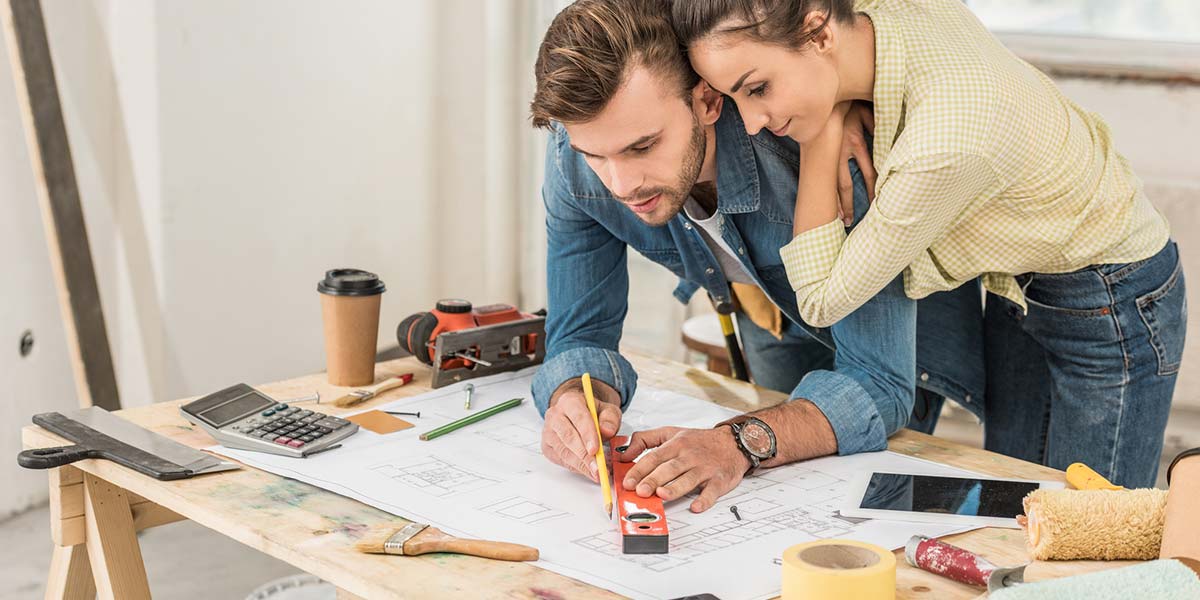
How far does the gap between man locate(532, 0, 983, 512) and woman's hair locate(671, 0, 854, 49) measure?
0.21 ft

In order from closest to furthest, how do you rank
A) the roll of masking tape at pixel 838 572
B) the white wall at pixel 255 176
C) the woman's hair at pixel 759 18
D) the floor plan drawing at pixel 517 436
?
the roll of masking tape at pixel 838 572, the woman's hair at pixel 759 18, the floor plan drawing at pixel 517 436, the white wall at pixel 255 176

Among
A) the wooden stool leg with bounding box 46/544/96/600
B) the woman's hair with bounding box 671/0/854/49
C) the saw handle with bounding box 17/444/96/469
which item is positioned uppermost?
the woman's hair with bounding box 671/0/854/49

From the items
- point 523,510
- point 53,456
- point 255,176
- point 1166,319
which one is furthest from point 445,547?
point 255,176

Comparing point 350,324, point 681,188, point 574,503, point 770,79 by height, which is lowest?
point 574,503

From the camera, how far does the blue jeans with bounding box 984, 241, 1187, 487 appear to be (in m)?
1.66

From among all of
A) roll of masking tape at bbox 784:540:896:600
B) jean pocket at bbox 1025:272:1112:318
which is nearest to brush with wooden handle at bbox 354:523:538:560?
roll of masking tape at bbox 784:540:896:600

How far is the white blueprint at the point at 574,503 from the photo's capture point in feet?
3.69

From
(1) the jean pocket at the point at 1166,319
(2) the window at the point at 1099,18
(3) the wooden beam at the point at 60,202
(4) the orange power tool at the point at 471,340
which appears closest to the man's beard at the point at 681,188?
(4) the orange power tool at the point at 471,340

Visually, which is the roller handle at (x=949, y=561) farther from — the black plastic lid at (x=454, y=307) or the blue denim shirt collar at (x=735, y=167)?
the black plastic lid at (x=454, y=307)

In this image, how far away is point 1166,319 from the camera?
1.69 metres

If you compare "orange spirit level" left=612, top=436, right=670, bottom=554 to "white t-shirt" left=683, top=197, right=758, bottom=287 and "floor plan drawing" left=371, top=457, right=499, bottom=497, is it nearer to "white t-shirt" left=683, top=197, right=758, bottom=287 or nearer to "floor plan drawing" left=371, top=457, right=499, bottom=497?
"floor plan drawing" left=371, top=457, right=499, bottom=497

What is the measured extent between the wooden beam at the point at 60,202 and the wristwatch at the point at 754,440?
1.81 m

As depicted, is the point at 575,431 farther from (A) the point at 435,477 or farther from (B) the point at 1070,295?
(B) the point at 1070,295

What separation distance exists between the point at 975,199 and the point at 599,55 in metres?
0.52
